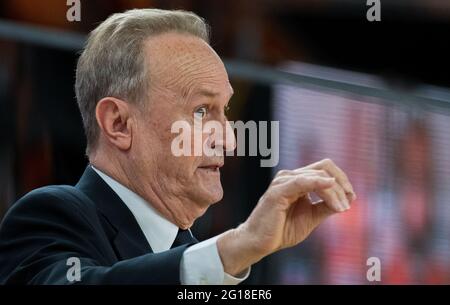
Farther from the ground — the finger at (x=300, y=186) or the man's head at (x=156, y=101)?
the man's head at (x=156, y=101)

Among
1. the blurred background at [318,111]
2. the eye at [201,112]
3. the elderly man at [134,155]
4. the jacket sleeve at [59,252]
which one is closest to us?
the jacket sleeve at [59,252]

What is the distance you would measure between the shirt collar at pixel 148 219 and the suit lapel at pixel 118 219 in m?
0.01

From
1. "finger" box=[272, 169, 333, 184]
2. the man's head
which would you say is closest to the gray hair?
the man's head

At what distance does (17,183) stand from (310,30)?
83 centimetres

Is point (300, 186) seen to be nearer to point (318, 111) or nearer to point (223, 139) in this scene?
point (223, 139)

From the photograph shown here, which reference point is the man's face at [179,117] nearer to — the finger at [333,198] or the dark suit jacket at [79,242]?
the dark suit jacket at [79,242]

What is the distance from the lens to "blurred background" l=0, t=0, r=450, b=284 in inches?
90.2

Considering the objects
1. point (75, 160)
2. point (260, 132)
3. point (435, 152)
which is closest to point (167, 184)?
point (260, 132)

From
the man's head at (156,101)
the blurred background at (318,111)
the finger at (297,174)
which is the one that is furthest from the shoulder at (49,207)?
the blurred background at (318,111)

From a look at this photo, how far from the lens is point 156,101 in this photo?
1423 mm

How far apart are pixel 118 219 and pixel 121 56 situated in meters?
0.23

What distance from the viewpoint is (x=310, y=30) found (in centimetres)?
256

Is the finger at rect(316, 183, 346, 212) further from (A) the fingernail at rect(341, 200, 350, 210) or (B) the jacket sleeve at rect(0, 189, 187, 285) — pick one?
(B) the jacket sleeve at rect(0, 189, 187, 285)

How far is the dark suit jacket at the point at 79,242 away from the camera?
3.86 feet
